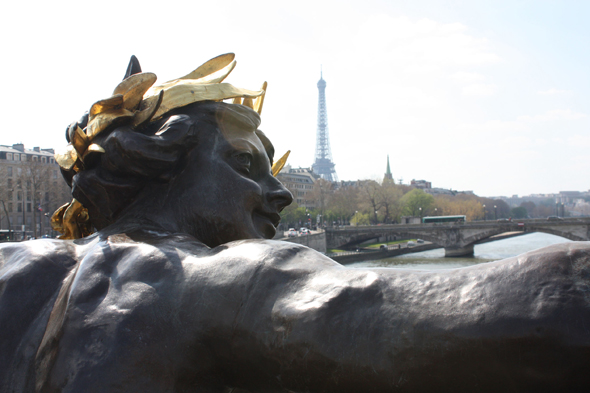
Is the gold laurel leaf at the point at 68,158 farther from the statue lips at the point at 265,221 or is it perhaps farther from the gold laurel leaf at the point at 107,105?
the statue lips at the point at 265,221

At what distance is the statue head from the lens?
175cm

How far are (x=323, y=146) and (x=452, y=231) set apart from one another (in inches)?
2515

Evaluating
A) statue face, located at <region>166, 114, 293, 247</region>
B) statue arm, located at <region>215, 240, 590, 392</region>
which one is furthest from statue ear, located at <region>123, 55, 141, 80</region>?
statue arm, located at <region>215, 240, 590, 392</region>

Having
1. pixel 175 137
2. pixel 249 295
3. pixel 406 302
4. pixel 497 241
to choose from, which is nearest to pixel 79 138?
pixel 175 137

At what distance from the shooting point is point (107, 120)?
1.80m

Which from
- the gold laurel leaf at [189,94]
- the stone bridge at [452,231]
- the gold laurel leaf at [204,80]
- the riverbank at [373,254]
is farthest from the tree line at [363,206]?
the gold laurel leaf at [189,94]

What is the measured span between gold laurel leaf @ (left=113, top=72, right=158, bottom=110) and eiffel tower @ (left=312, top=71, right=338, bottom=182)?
102027 millimetres

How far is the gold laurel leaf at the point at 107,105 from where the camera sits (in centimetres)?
179

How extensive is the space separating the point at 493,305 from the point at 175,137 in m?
1.26

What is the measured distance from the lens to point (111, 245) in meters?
1.41

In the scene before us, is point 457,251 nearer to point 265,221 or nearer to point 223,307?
point 265,221

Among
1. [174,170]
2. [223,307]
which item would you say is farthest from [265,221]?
[223,307]

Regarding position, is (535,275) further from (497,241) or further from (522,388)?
(497,241)

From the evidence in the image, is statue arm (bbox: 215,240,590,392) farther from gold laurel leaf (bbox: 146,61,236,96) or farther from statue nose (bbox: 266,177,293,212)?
gold laurel leaf (bbox: 146,61,236,96)
